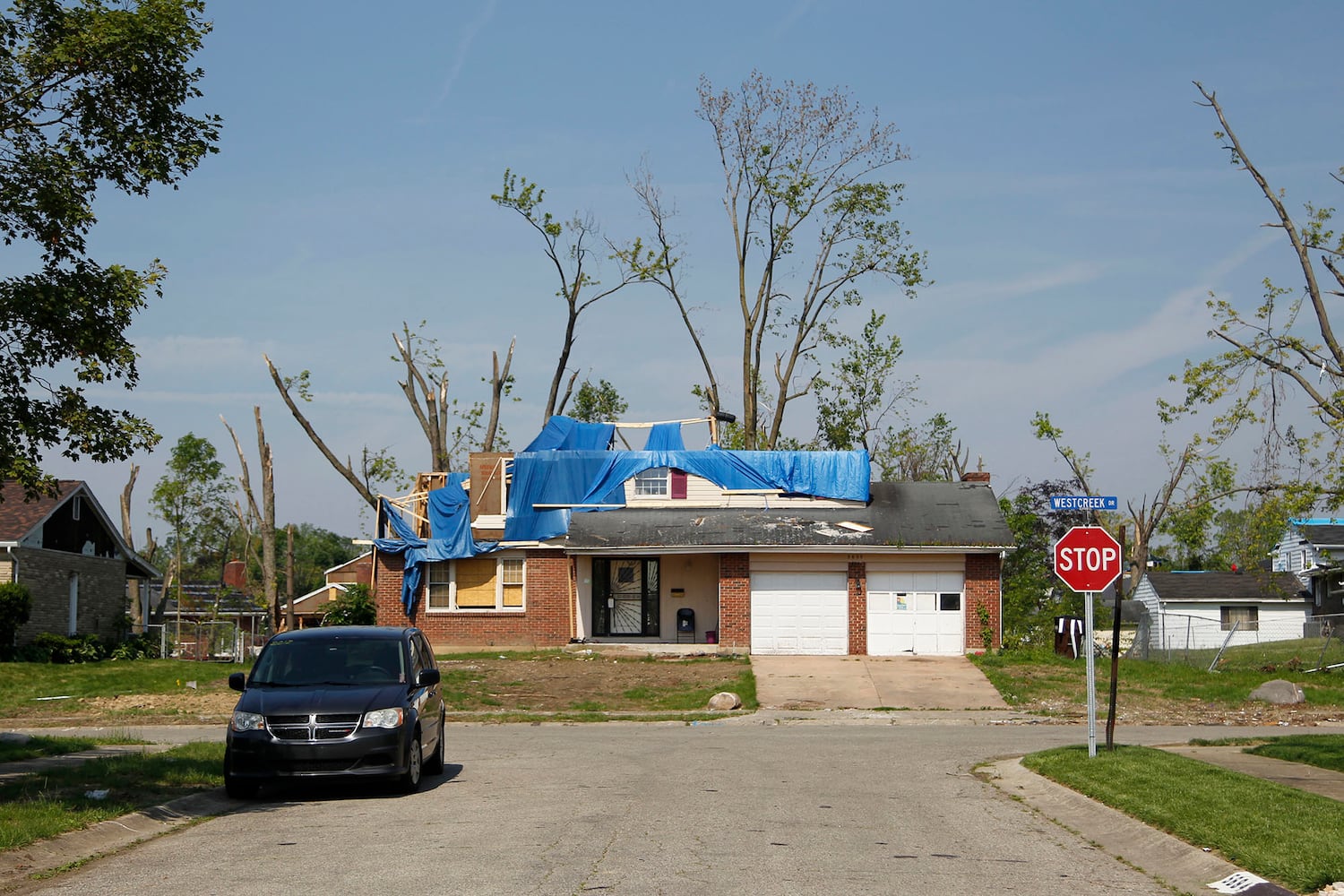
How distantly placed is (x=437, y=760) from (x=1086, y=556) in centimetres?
792

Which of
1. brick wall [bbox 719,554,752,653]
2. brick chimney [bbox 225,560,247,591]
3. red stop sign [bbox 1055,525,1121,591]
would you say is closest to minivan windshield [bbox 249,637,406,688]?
red stop sign [bbox 1055,525,1121,591]

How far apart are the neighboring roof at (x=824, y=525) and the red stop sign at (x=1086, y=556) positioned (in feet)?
57.4

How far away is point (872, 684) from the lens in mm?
28703

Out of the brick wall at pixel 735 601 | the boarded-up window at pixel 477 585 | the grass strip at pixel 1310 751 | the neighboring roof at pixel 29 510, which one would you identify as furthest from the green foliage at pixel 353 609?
the grass strip at pixel 1310 751

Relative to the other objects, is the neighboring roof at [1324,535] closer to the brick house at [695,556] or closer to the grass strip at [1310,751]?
the brick house at [695,556]

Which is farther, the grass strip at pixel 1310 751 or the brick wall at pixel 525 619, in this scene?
the brick wall at pixel 525 619

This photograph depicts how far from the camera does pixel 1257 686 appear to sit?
89.5ft

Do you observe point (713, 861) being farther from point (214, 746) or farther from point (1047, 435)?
point (1047, 435)

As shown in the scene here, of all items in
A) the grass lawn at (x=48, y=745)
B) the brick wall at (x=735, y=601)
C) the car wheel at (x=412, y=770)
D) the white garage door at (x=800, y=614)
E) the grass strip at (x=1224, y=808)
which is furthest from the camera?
the brick wall at (x=735, y=601)

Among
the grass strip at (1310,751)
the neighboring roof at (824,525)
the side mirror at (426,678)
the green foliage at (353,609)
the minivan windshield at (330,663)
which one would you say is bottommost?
the grass strip at (1310,751)

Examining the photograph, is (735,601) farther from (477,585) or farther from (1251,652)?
(1251,652)

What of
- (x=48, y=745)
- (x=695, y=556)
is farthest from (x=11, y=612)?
(x=48, y=745)

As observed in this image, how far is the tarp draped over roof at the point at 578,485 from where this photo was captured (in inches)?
1385

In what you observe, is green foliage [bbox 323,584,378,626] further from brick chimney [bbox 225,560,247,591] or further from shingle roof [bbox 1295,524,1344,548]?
shingle roof [bbox 1295,524,1344,548]
